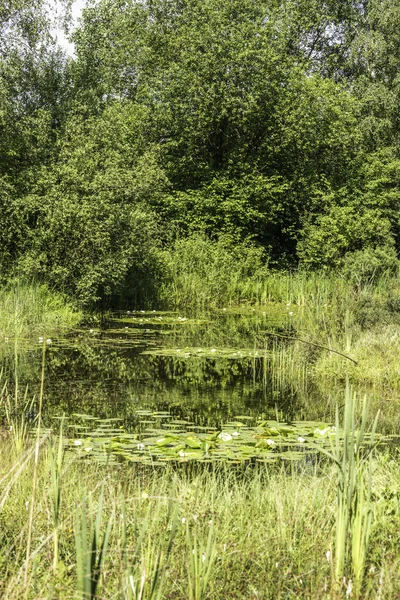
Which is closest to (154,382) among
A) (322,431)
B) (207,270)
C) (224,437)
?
(224,437)

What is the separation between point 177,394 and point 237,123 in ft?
70.0

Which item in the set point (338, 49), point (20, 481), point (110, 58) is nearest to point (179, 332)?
point (20, 481)

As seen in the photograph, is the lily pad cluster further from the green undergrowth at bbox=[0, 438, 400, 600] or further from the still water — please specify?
the green undergrowth at bbox=[0, 438, 400, 600]

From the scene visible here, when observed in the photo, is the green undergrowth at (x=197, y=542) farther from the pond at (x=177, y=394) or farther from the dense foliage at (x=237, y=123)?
the dense foliage at (x=237, y=123)

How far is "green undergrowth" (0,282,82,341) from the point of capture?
44.1 feet

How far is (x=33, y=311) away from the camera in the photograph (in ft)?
49.3

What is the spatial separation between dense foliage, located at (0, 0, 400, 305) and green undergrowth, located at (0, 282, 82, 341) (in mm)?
2613

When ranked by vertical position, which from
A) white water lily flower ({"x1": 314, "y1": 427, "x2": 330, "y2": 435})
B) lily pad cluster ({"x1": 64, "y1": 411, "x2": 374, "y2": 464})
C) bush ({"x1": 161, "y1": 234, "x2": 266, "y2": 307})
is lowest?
lily pad cluster ({"x1": 64, "y1": 411, "x2": 374, "y2": 464})

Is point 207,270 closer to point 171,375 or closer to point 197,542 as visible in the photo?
point 171,375

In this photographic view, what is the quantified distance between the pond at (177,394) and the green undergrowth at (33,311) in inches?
21.7

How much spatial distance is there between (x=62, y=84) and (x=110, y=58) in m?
12.6

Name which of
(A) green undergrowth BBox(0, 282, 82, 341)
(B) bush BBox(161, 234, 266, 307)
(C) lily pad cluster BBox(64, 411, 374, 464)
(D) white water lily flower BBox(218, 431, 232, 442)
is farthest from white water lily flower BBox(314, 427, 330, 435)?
(B) bush BBox(161, 234, 266, 307)

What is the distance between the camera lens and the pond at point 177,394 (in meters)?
6.61

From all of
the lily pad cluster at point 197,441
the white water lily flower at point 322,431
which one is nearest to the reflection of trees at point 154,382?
the lily pad cluster at point 197,441
